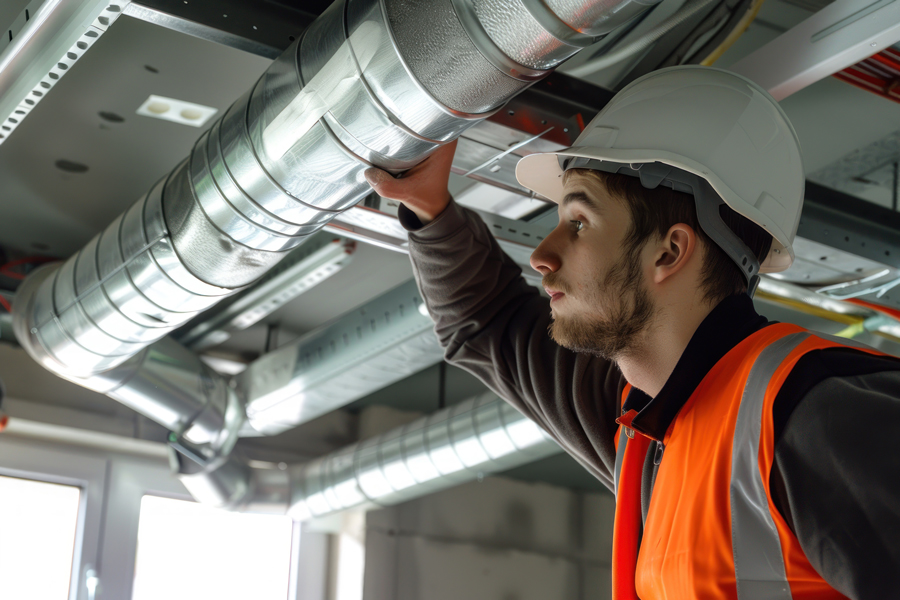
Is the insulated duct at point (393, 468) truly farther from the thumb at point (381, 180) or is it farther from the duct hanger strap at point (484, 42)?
the duct hanger strap at point (484, 42)

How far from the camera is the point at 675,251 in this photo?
114cm

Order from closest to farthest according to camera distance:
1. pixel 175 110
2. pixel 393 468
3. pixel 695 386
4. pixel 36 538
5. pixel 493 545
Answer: pixel 695 386 < pixel 175 110 < pixel 36 538 < pixel 393 468 < pixel 493 545

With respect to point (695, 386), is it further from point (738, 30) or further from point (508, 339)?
point (738, 30)

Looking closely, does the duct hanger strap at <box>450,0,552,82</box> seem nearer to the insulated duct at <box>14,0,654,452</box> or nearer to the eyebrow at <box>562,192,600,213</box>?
the insulated duct at <box>14,0,654,452</box>

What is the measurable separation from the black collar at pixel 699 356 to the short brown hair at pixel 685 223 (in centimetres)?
7

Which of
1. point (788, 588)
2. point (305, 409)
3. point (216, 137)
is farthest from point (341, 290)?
point (788, 588)

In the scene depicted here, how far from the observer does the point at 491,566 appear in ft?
14.3

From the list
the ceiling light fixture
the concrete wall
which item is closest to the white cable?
the ceiling light fixture

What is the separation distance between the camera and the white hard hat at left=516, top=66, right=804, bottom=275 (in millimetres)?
1101

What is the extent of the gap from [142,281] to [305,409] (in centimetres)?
145

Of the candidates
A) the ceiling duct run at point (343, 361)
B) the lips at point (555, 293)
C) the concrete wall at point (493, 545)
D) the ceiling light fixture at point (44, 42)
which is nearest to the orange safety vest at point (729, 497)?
the lips at point (555, 293)

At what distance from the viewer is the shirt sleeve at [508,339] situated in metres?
1.39

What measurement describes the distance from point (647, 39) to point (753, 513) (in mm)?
954

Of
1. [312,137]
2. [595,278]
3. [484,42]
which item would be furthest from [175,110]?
[595,278]
